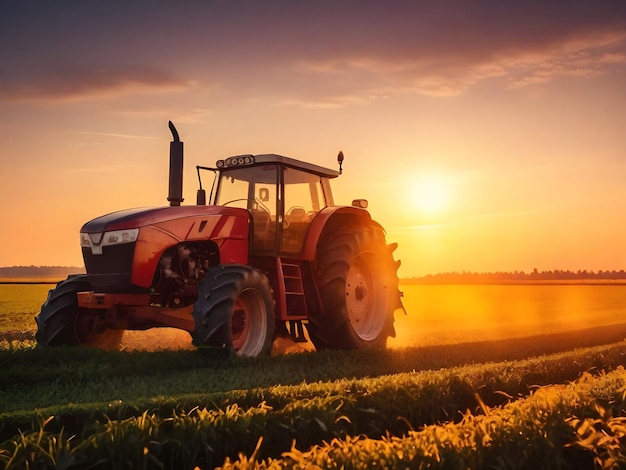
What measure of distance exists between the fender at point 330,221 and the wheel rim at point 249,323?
1.53 meters

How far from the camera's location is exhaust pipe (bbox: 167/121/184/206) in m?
10.1

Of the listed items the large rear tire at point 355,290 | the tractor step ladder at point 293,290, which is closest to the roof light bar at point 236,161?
the tractor step ladder at point 293,290

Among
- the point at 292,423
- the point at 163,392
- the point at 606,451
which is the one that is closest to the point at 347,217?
the point at 163,392

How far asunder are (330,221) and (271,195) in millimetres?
1455

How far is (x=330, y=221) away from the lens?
12242 millimetres

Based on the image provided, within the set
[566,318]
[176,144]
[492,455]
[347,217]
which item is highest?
[176,144]

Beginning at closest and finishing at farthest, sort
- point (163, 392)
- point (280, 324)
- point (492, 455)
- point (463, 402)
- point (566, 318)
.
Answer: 1. point (492, 455)
2. point (163, 392)
3. point (463, 402)
4. point (280, 324)
5. point (566, 318)

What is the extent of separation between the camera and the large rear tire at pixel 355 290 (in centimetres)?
1138

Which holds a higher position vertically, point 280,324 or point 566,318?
point 280,324

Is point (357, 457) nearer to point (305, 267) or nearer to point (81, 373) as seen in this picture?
point (81, 373)

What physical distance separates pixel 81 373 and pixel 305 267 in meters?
4.26

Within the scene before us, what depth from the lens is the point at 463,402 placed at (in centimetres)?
779

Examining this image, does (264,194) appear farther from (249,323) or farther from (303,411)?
(303,411)

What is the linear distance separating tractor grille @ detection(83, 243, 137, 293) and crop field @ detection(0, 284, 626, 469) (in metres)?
0.88
